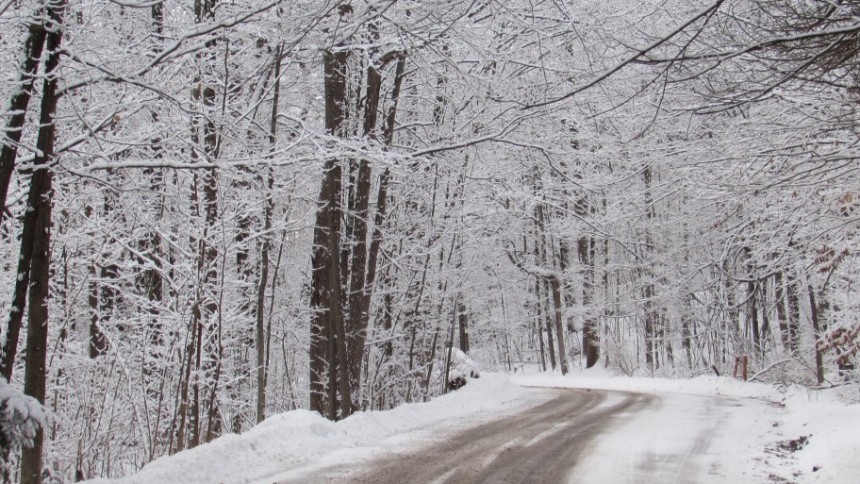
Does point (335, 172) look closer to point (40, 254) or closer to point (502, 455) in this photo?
point (502, 455)

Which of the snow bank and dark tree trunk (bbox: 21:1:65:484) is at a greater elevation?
dark tree trunk (bbox: 21:1:65:484)

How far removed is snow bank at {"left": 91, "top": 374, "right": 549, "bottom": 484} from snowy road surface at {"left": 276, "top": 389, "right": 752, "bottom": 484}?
0.45 meters

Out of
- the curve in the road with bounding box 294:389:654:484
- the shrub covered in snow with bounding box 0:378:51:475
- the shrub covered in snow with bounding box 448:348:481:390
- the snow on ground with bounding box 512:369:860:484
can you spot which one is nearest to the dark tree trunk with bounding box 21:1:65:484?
the shrub covered in snow with bounding box 0:378:51:475

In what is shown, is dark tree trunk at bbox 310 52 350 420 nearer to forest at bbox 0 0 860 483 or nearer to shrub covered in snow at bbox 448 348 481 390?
forest at bbox 0 0 860 483

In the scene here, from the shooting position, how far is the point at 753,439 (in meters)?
9.46

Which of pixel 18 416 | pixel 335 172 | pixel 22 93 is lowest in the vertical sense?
pixel 18 416

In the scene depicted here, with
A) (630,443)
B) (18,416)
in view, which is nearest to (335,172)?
(630,443)

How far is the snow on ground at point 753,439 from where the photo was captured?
7.06 m

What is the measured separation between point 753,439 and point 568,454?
324 cm

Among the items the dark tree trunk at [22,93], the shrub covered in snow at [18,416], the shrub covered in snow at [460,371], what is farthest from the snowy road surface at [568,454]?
the shrub covered in snow at [460,371]

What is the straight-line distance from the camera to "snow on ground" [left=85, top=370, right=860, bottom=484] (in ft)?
22.4

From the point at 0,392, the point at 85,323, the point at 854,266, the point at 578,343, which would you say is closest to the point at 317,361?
the point at 85,323

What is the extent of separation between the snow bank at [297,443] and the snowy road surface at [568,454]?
0.45 metres

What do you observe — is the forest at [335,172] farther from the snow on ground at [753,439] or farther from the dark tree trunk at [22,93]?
the snow on ground at [753,439]
